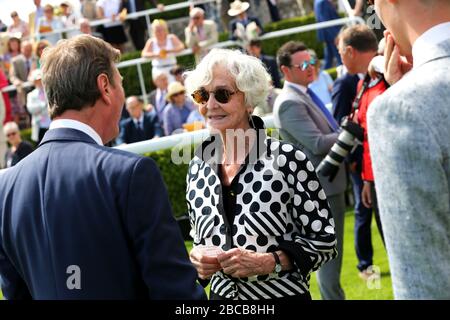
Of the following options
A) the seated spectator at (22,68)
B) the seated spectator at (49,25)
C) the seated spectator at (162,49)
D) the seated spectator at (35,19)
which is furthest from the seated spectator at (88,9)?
the seated spectator at (162,49)

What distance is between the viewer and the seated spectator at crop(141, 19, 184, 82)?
565 inches

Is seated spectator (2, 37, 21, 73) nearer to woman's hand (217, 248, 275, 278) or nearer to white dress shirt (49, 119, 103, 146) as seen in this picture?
woman's hand (217, 248, 275, 278)

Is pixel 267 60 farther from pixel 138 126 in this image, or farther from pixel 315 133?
pixel 315 133

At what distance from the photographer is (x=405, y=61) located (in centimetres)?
339

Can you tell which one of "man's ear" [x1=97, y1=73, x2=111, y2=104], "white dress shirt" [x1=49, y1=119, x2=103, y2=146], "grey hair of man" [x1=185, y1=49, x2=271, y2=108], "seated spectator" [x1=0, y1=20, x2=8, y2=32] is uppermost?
"man's ear" [x1=97, y1=73, x2=111, y2=104]

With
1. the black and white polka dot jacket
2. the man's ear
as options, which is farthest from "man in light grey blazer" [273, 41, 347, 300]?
the man's ear

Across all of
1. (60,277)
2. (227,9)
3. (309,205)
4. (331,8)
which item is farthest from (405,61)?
(227,9)

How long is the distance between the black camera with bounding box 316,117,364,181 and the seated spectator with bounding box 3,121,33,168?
17.3ft

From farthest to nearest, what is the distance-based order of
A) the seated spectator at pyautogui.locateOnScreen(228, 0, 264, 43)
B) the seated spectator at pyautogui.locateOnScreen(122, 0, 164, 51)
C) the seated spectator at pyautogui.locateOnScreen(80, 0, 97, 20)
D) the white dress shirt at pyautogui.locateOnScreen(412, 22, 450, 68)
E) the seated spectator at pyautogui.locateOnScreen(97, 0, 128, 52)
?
the seated spectator at pyautogui.locateOnScreen(122, 0, 164, 51), the seated spectator at pyautogui.locateOnScreen(97, 0, 128, 52), the seated spectator at pyautogui.locateOnScreen(80, 0, 97, 20), the seated spectator at pyautogui.locateOnScreen(228, 0, 264, 43), the white dress shirt at pyautogui.locateOnScreen(412, 22, 450, 68)

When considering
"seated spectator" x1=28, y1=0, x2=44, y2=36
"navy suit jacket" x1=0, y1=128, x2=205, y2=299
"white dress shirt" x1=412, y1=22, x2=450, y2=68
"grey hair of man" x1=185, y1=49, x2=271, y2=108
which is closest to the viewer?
"white dress shirt" x1=412, y1=22, x2=450, y2=68

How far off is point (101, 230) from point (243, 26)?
12.2 m

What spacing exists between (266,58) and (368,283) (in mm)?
6576

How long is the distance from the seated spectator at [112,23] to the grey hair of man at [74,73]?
46.9ft

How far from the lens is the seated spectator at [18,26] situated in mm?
16312
